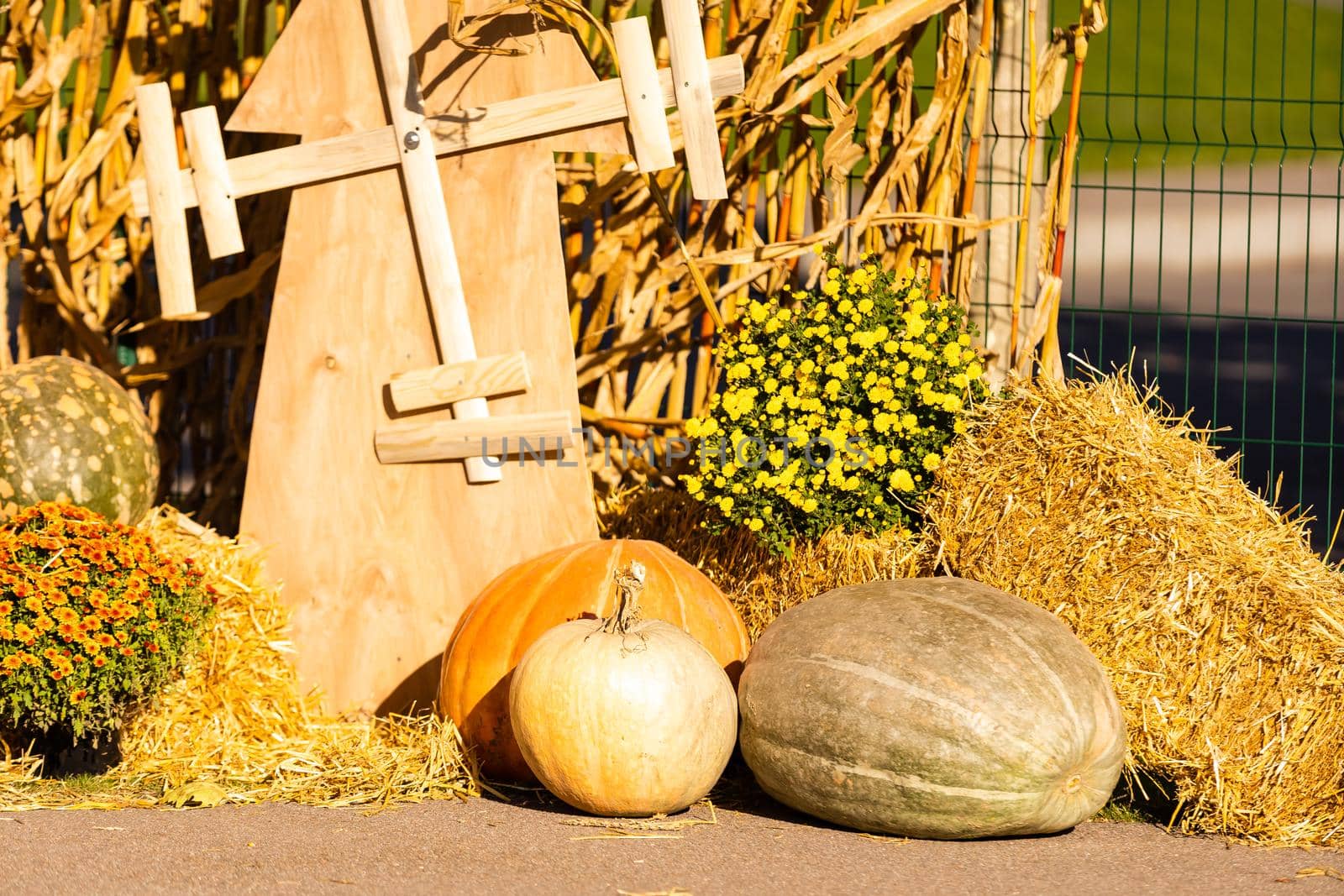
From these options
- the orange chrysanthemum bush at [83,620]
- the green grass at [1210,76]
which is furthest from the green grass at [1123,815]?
the green grass at [1210,76]

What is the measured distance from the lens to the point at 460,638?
13.7ft

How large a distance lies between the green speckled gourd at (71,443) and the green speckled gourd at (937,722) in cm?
215

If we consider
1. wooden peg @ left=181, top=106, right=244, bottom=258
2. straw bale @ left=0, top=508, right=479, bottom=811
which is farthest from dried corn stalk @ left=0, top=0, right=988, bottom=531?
straw bale @ left=0, top=508, right=479, bottom=811

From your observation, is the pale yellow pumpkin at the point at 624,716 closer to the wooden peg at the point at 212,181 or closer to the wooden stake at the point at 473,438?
the wooden stake at the point at 473,438

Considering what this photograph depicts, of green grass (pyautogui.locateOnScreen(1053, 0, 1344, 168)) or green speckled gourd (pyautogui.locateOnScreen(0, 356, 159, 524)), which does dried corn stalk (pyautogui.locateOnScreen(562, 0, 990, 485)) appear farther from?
green grass (pyautogui.locateOnScreen(1053, 0, 1344, 168))

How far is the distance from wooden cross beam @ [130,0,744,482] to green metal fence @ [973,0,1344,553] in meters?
1.69

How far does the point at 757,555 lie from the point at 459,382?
1.05 meters

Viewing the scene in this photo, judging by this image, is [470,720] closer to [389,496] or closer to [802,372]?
[389,496]

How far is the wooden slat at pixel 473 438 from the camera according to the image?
436cm

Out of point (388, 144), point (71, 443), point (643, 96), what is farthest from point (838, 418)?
point (71, 443)

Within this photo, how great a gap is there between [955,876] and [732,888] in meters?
0.51

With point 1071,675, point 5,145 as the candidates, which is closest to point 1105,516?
point 1071,675

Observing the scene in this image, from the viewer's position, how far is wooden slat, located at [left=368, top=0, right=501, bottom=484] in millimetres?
4367

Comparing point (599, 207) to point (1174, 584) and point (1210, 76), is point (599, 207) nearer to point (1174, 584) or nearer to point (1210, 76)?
point (1174, 584)
